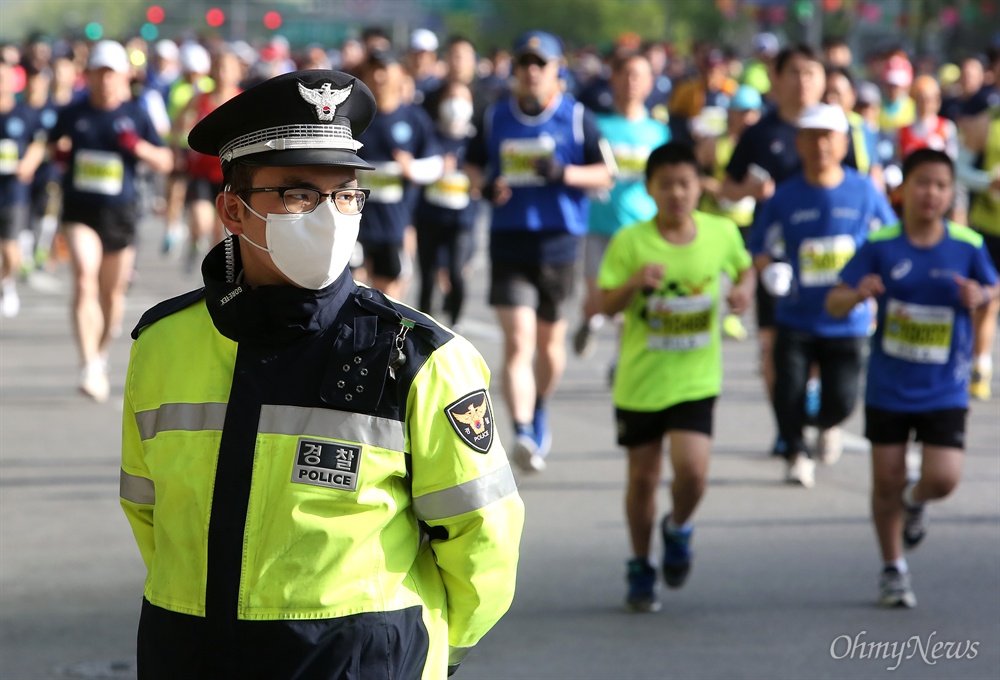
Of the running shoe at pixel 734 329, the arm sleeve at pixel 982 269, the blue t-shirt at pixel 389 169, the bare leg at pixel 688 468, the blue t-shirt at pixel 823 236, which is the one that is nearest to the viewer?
the bare leg at pixel 688 468

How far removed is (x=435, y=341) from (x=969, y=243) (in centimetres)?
425

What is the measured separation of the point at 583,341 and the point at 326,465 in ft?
31.7

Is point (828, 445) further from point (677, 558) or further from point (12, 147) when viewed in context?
point (12, 147)

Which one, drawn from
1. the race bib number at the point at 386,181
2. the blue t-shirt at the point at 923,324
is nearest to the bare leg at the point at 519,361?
the race bib number at the point at 386,181

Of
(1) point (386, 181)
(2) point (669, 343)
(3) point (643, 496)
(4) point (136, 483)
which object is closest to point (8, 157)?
(1) point (386, 181)

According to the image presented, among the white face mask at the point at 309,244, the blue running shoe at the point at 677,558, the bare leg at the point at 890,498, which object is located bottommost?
the blue running shoe at the point at 677,558

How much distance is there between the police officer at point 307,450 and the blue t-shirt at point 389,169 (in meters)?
7.47

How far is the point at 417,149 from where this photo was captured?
1049 cm

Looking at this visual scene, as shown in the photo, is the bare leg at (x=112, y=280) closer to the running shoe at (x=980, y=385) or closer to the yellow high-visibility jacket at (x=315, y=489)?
the running shoe at (x=980, y=385)

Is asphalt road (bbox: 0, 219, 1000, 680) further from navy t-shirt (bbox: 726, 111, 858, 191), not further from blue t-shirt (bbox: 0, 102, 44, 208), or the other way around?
blue t-shirt (bbox: 0, 102, 44, 208)

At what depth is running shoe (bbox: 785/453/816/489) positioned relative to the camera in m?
8.41

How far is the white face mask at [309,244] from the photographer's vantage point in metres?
2.81

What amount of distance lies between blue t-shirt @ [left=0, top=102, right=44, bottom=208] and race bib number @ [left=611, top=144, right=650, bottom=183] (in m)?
5.70

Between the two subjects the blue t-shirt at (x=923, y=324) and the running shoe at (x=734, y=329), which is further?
the running shoe at (x=734, y=329)
